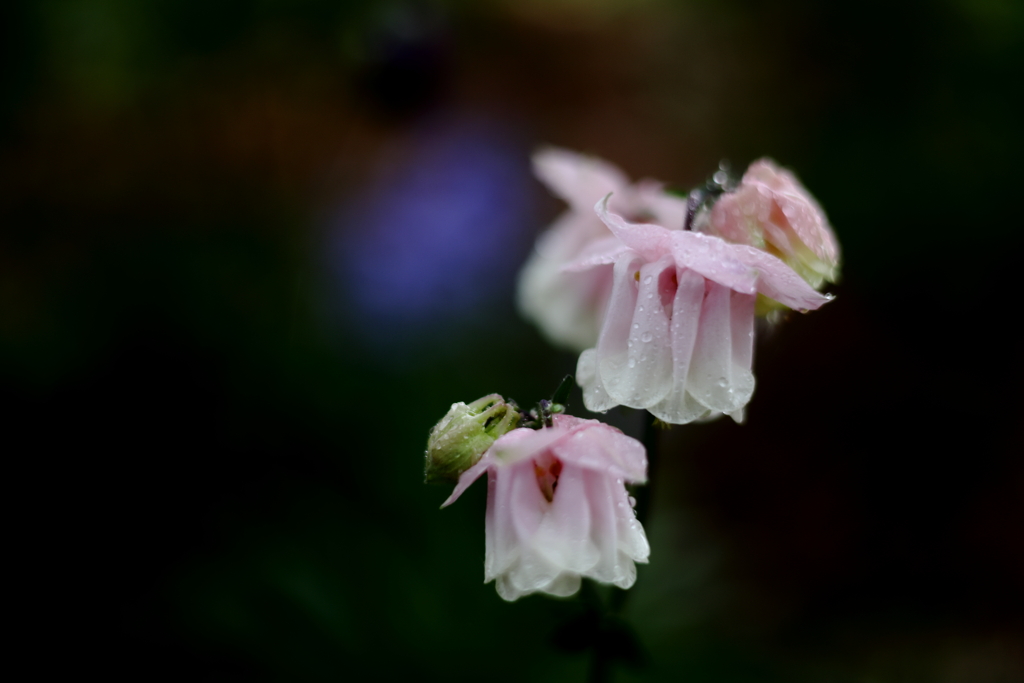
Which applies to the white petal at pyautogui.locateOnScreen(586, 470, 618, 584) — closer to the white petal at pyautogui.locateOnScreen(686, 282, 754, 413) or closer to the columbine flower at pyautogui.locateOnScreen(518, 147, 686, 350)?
the white petal at pyautogui.locateOnScreen(686, 282, 754, 413)

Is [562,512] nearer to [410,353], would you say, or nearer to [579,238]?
[579,238]

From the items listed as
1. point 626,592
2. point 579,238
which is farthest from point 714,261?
point 626,592

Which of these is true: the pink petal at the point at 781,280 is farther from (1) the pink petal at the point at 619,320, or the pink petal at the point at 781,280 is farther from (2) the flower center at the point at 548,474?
(2) the flower center at the point at 548,474

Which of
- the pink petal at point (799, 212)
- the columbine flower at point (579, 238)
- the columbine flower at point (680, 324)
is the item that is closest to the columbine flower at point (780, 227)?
the pink petal at point (799, 212)

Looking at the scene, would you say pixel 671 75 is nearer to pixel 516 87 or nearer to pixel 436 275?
pixel 516 87

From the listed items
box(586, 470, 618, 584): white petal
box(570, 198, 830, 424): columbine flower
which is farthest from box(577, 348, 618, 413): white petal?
box(586, 470, 618, 584): white petal
